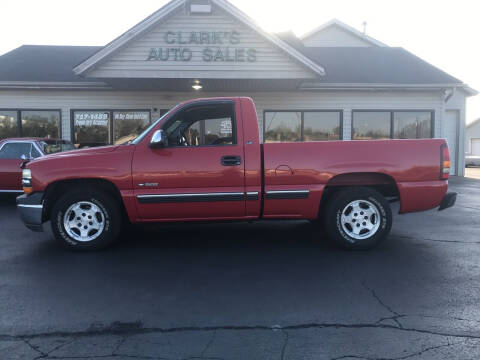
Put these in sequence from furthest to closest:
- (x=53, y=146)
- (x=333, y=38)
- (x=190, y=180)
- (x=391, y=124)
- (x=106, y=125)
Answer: (x=333, y=38) → (x=391, y=124) → (x=106, y=125) → (x=53, y=146) → (x=190, y=180)

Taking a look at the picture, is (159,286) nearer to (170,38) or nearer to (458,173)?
(170,38)

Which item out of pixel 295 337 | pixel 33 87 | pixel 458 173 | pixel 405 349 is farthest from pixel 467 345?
pixel 458 173

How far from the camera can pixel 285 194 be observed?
5.17m

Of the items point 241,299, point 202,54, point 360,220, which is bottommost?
point 241,299

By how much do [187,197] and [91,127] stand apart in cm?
1002

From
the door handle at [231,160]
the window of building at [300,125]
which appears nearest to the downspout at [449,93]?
the window of building at [300,125]

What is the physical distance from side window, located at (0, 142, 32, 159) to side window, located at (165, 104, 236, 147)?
5.37m

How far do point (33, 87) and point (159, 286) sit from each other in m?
11.7

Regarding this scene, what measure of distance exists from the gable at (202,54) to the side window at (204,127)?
6258 mm

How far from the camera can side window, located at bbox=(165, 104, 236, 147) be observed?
5.31 metres

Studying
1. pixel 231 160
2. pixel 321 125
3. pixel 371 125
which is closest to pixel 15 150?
pixel 231 160

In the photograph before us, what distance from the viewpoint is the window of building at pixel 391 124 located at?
14438mm

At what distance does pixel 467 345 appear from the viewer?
2.85m

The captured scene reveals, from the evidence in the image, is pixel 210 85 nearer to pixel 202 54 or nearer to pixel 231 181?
pixel 202 54
